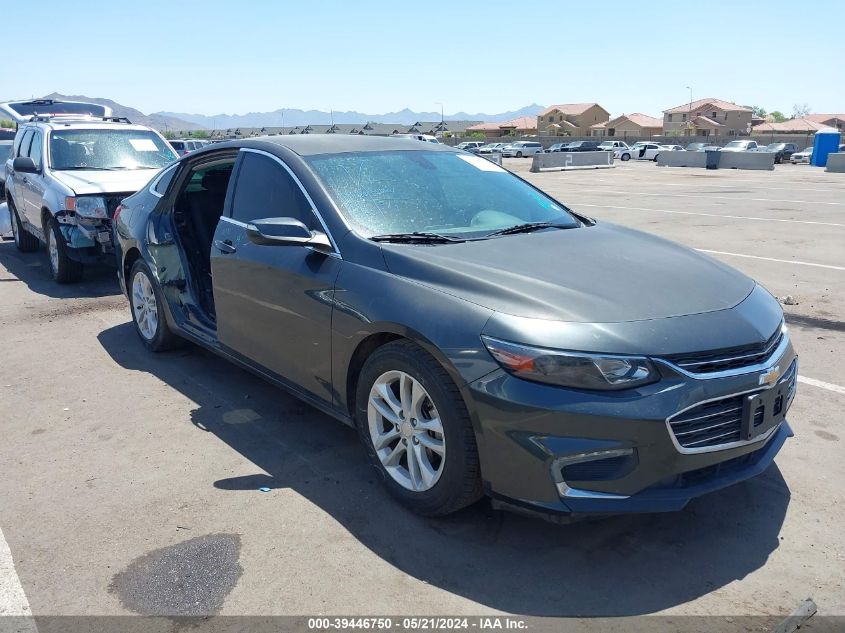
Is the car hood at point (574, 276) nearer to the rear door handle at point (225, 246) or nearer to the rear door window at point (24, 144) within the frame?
the rear door handle at point (225, 246)

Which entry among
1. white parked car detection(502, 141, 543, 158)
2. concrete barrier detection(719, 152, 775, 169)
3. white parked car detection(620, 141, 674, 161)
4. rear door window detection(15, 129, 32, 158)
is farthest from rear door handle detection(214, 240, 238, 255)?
white parked car detection(502, 141, 543, 158)

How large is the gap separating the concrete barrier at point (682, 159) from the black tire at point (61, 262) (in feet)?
118

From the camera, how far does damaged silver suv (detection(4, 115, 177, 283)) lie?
8086 millimetres

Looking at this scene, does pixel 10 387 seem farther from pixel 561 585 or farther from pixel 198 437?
pixel 561 585

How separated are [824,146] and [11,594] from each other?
47.6 meters

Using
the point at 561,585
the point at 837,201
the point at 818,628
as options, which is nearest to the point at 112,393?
the point at 561,585

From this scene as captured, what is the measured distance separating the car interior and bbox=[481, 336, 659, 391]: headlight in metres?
3.14

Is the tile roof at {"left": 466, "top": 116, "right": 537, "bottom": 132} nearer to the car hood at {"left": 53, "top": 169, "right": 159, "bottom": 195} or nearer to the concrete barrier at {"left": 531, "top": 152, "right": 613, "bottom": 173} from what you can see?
the concrete barrier at {"left": 531, "top": 152, "right": 613, "bottom": 173}

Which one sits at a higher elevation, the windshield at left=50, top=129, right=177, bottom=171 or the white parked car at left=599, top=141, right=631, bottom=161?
the windshield at left=50, top=129, right=177, bottom=171

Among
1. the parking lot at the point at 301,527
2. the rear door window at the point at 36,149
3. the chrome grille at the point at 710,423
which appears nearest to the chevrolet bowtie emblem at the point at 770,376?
the chrome grille at the point at 710,423

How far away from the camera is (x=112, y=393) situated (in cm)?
509

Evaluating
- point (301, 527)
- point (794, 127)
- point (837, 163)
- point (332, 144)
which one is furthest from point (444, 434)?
point (794, 127)

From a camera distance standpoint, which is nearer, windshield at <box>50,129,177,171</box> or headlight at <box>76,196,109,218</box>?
headlight at <box>76,196,109,218</box>

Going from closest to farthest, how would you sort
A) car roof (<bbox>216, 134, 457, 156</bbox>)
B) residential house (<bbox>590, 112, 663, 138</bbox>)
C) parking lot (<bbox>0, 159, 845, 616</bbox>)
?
1. parking lot (<bbox>0, 159, 845, 616</bbox>)
2. car roof (<bbox>216, 134, 457, 156</bbox>)
3. residential house (<bbox>590, 112, 663, 138</bbox>)
